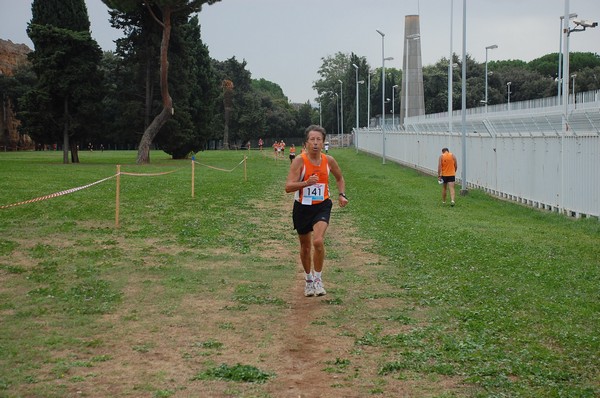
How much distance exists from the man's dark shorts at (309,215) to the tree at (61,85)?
4342 cm

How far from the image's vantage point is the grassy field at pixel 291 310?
6.52m

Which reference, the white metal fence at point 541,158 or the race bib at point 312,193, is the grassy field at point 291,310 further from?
the white metal fence at point 541,158

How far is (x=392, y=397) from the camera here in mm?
6086

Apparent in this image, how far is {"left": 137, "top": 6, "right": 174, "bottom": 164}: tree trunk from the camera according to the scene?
5075 centimetres

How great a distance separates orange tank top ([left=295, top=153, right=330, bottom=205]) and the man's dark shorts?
0.07 m

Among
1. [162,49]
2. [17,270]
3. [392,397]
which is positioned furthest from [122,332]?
[162,49]

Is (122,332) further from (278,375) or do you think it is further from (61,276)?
(61,276)

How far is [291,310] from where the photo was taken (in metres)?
9.34

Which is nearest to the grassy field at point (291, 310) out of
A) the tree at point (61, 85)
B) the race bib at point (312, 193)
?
the race bib at point (312, 193)

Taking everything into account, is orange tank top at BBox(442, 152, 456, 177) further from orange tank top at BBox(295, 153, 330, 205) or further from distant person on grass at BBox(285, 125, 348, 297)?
orange tank top at BBox(295, 153, 330, 205)

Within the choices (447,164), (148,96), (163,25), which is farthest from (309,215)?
(148,96)

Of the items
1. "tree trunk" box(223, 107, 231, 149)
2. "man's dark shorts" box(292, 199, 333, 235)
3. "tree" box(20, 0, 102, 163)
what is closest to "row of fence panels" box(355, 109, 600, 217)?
"man's dark shorts" box(292, 199, 333, 235)

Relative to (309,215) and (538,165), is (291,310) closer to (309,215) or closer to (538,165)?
(309,215)

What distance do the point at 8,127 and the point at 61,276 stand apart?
92725mm
